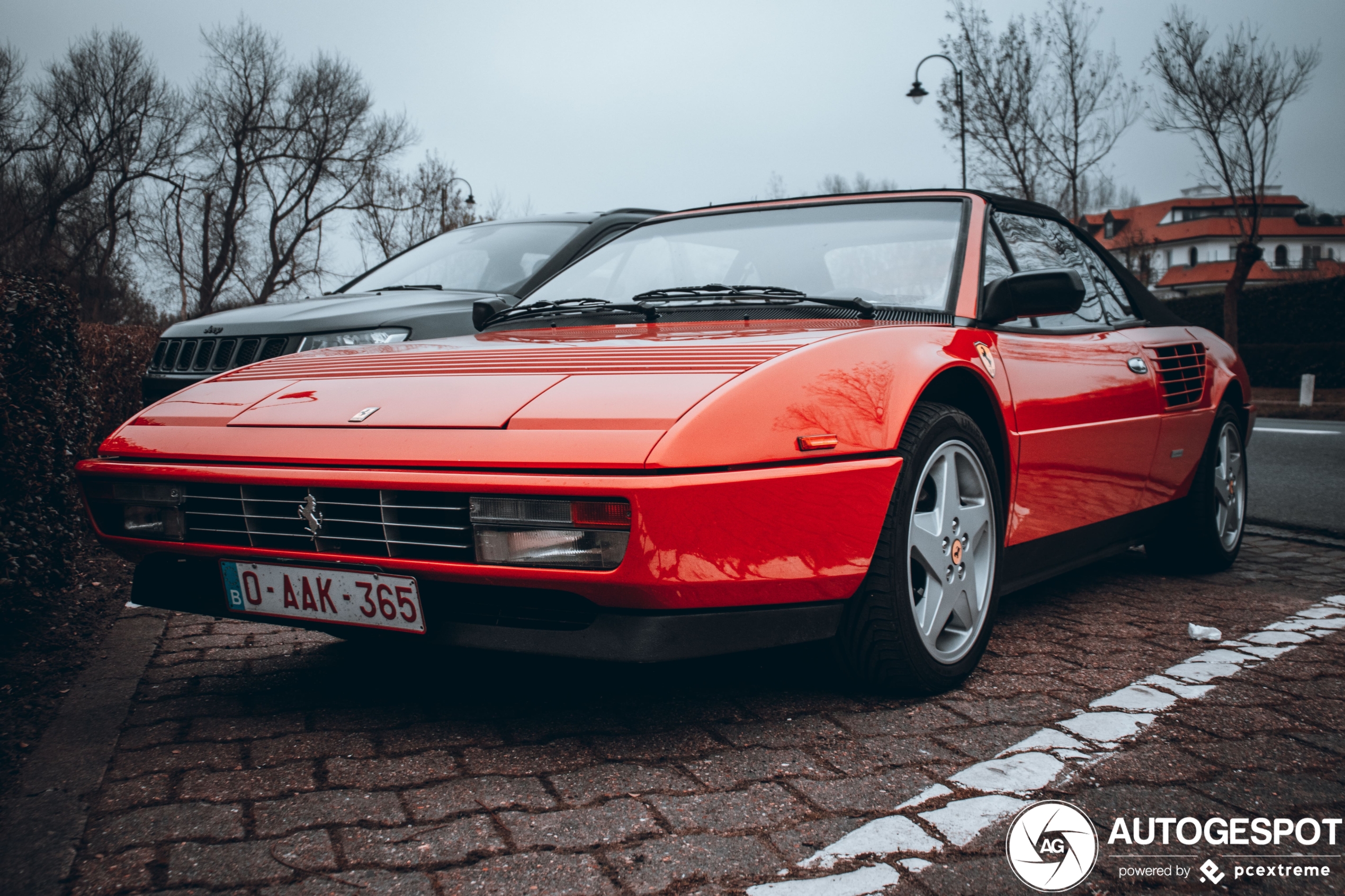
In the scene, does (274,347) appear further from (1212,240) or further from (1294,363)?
(1212,240)

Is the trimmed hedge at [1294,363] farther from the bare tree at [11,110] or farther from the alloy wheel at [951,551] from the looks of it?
the bare tree at [11,110]

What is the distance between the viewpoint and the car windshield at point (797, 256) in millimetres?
3158

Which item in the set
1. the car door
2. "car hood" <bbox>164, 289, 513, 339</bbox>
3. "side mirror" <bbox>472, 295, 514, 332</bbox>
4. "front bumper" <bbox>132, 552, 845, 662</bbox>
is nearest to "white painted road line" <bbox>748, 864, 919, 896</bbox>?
"front bumper" <bbox>132, 552, 845, 662</bbox>

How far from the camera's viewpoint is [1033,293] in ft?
9.82

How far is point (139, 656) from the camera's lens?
3.25 meters

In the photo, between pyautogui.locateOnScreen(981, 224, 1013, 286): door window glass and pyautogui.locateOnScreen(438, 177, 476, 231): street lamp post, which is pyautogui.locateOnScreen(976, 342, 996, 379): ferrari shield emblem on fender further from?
pyautogui.locateOnScreen(438, 177, 476, 231): street lamp post

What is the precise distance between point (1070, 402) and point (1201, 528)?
1.37 metres

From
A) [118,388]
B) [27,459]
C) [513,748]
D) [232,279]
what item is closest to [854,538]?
[513,748]

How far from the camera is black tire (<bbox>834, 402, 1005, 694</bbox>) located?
245 cm

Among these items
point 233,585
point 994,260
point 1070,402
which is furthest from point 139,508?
point 1070,402

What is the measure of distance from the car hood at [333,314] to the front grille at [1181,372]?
318 centimetres

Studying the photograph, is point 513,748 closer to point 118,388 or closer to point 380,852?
point 380,852
